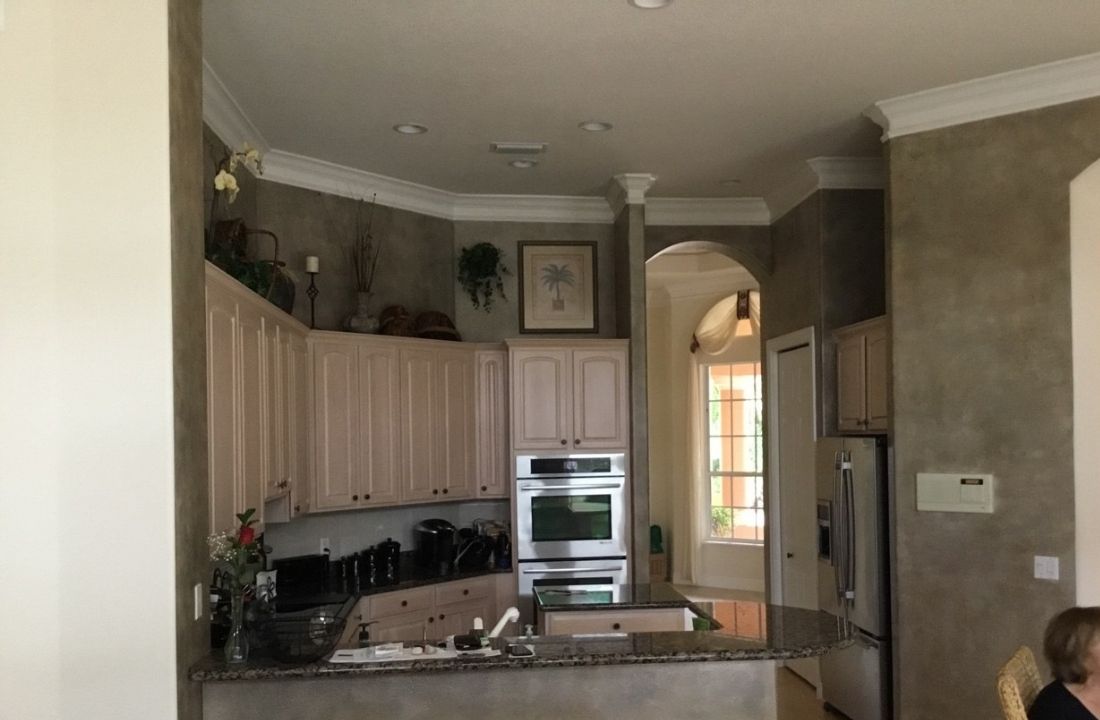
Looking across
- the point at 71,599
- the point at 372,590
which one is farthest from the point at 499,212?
the point at 71,599

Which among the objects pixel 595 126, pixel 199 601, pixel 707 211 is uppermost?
pixel 595 126

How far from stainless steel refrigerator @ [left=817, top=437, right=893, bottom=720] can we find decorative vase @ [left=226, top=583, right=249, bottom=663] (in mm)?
3048

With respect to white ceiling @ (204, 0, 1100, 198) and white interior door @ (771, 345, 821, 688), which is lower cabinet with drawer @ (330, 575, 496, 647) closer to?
white interior door @ (771, 345, 821, 688)

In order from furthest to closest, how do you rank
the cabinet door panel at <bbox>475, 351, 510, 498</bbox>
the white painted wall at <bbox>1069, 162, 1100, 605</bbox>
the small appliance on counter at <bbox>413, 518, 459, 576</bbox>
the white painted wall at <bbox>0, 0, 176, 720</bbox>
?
1. the cabinet door panel at <bbox>475, 351, 510, 498</bbox>
2. the small appliance on counter at <bbox>413, 518, 459, 576</bbox>
3. the white painted wall at <bbox>1069, 162, 1100, 605</bbox>
4. the white painted wall at <bbox>0, 0, 176, 720</bbox>

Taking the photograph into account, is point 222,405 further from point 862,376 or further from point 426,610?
point 862,376

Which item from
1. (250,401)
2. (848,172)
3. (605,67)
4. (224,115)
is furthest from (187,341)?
(848,172)

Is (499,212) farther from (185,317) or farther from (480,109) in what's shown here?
(185,317)

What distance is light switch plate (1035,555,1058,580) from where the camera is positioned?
3936mm

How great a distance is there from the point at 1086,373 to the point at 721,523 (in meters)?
5.72

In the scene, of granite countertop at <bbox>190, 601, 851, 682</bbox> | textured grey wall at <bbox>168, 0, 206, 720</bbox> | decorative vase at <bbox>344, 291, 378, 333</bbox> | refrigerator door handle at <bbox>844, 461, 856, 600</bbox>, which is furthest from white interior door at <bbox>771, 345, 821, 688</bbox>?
textured grey wall at <bbox>168, 0, 206, 720</bbox>

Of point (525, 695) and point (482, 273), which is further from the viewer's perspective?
point (482, 273)

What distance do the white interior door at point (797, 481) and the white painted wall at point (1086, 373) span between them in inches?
70.3

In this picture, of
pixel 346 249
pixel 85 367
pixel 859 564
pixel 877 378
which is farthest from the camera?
pixel 346 249

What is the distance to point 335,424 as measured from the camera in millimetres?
5105
